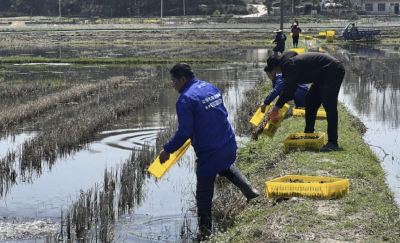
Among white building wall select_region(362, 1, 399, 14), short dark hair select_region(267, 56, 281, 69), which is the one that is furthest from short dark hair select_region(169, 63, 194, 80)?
white building wall select_region(362, 1, 399, 14)

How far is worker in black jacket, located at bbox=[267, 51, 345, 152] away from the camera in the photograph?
858cm

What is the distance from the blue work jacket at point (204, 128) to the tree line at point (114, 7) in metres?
86.0

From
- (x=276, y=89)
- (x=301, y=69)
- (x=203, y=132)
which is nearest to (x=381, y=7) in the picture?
(x=276, y=89)

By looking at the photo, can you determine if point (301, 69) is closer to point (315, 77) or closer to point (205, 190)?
point (315, 77)

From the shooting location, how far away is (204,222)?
6.88 meters

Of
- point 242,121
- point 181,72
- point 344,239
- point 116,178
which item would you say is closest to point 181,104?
point 181,72

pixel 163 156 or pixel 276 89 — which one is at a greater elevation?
pixel 276 89

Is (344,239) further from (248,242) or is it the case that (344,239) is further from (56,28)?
(56,28)

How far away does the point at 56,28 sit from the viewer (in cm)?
7125

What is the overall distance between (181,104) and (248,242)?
54.8 inches

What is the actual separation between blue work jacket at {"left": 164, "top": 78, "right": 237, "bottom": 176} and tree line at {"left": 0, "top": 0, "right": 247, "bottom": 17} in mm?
86048

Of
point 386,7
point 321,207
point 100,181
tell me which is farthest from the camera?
point 386,7

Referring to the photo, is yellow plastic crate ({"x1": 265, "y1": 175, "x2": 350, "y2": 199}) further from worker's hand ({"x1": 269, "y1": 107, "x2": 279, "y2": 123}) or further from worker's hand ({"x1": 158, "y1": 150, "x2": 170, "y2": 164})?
worker's hand ({"x1": 269, "y1": 107, "x2": 279, "y2": 123})

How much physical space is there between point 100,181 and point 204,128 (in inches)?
140
